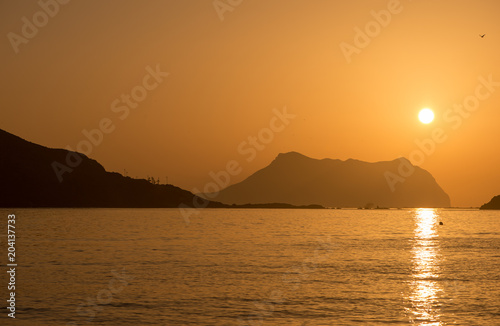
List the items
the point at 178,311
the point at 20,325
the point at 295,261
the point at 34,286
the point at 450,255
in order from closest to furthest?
the point at 20,325 → the point at 178,311 → the point at 34,286 → the point at 295,261 → the point at 450,255

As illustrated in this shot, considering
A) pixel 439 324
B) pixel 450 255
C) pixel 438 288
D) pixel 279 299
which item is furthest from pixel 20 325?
pixel 450 255

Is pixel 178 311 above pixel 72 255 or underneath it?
underneath

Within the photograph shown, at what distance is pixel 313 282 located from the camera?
2197 inches

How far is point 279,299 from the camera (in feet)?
152

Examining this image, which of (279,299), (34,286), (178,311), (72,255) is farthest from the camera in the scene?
(72,255)

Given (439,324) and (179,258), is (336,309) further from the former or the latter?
(179,258)

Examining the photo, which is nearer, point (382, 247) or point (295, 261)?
point (295, 261)

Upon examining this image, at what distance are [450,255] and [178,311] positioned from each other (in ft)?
195

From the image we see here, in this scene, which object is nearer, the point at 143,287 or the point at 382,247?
the point at 143,287

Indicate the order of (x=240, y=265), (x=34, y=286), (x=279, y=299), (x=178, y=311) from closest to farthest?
(x=178, y=311) → (x=279, y=299) → (x=34, y=286) → (x=240, y=265)

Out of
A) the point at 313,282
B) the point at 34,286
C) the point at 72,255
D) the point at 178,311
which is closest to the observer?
the point at 178,311

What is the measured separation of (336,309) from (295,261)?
34418 mm

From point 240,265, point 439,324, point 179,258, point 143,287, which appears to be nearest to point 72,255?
point 179,258

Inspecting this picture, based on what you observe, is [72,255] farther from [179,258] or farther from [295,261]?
[295,261]
